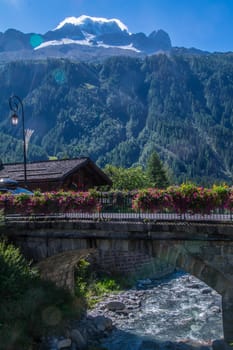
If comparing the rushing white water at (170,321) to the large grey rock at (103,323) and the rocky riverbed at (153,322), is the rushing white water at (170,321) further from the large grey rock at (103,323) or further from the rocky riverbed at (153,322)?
the large grey rock at (103,323)

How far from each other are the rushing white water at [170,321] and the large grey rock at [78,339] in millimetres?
1607

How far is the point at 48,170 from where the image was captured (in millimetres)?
31672

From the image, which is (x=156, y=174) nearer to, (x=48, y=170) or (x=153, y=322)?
(x=48, y=170)

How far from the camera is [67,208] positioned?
17.6m

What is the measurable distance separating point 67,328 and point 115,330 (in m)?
4.86

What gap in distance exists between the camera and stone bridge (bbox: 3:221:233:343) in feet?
46.2

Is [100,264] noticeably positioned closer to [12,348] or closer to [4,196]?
[4,196]

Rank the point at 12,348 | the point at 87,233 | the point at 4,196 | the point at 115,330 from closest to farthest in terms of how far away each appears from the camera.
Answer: the point at 12,348 < the point at 87,233 < the point at 4,196 < the point at 115,330

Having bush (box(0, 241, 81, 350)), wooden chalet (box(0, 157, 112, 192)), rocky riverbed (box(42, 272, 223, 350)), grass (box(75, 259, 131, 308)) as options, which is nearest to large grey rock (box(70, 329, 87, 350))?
rocky riverbed (box(42, 272, 223, 350))

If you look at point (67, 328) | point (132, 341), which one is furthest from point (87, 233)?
point (132, 341)

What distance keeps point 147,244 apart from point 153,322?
8751 millimetres

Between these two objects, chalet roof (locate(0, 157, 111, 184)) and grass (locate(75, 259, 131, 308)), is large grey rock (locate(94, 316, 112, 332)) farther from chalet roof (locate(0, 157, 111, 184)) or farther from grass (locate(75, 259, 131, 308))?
chalet roof (locate(0, 157, 111, 184))

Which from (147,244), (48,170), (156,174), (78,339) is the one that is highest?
(48,170)

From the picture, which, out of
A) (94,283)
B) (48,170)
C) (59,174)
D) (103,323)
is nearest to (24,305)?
(103,323)
